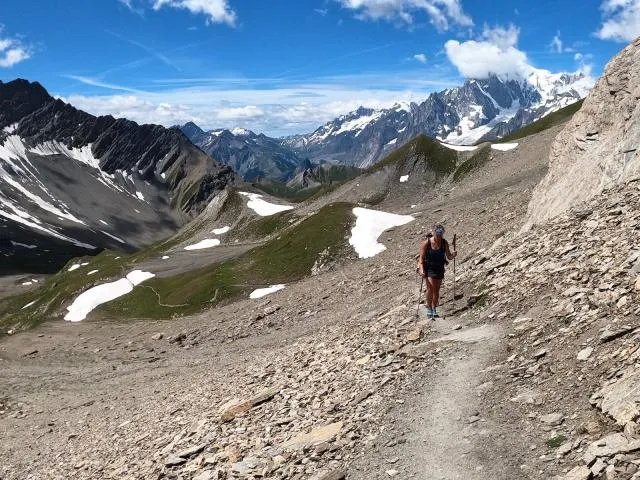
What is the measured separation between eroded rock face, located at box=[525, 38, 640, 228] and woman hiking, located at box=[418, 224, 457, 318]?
9.74 meters

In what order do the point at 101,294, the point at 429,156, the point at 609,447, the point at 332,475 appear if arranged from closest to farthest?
1. the point at 609,447
2. the point at 332,475
3. the point at 101,294
4. the point at 429,156

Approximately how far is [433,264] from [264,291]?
124 ft

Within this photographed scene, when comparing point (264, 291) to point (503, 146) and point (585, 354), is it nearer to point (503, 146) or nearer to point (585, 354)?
point (585, 354)

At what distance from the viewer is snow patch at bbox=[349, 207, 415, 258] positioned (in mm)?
60062

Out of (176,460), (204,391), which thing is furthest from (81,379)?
(176,460)

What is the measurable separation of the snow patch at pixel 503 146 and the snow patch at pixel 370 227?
52.5 metres

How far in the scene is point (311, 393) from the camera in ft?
60.3

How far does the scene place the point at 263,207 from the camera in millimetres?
132125

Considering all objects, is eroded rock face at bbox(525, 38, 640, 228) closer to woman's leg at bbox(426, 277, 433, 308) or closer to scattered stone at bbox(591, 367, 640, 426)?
woman's leg at bbox(426, 277, 433, 308)

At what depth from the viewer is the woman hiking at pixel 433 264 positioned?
22.6m

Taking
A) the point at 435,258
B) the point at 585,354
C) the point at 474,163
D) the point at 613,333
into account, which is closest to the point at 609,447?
the point at 585,354

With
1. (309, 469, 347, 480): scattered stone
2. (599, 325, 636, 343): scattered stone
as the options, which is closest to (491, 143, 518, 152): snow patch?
(599, 325, 636, 343): scattered stone

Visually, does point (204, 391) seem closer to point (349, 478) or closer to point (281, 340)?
point (281, 340)

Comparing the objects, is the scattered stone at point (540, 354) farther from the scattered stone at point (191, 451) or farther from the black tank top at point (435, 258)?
the scattered stone at point (191, 451)
